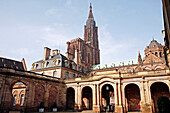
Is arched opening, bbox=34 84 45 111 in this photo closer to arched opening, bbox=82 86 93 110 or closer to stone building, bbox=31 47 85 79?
stone building, bbox=31 47 85 79

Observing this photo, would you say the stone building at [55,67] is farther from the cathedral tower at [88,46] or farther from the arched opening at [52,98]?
the cathedral tower at [88,46]

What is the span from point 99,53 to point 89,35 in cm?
1199

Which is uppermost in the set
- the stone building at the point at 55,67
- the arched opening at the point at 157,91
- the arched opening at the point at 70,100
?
the stone building at the point at 55,67

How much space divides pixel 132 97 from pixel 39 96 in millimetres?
17786

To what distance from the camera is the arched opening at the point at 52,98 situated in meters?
27.8

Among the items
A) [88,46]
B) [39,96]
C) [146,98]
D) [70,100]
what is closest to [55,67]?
[70,100]

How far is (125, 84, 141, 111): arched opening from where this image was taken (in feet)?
88.7

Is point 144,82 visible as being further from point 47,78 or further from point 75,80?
point 47,78

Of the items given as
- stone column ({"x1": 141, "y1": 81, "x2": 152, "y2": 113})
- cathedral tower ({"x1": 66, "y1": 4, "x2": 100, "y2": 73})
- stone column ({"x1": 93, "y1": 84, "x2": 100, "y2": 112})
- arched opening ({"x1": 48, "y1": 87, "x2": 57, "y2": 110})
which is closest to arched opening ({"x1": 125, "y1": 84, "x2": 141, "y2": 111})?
stone column ({"x1": 141, "y1": 81, "x2": 152, "y2": 113})

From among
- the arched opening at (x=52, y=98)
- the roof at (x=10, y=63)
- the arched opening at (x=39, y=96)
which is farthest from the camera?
the roof at (x=10, y=63)

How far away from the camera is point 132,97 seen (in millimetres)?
27547

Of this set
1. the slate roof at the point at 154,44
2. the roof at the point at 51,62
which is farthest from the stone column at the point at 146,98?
the slate roof at the point at 154,44

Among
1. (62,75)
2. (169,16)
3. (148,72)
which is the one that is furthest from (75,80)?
(169,16)

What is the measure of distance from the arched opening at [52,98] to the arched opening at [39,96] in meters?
1.66
